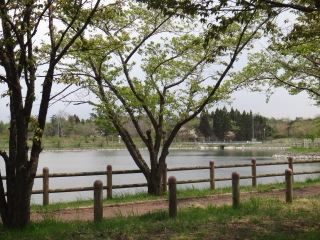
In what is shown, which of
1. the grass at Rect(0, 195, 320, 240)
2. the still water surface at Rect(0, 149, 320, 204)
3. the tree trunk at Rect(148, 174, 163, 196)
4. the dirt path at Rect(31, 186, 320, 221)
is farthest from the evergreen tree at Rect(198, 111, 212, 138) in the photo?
the grass at Rect(0, 195, 320, 240)

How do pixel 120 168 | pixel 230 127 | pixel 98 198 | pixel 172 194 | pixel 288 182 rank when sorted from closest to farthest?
pixel 98 198
pixel 172 194
pixel 288 182
pixel 120 168
pixel 230 127

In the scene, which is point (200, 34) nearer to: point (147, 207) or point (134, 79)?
point (134, 79)

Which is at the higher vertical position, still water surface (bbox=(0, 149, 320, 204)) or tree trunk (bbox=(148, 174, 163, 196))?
tree trunk (bbox=(148, 174, 163, 196))

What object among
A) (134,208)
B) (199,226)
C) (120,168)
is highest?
(199,226)

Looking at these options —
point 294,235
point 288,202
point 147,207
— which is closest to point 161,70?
point 147,207

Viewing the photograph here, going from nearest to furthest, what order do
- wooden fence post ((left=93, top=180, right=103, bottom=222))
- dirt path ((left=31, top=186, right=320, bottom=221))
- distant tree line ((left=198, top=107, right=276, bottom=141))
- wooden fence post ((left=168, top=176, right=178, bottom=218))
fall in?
wooden fence post ((left=93, top=180, right=103, bottom=222)) < wooden fence post ((left=168, top=176, right=178, bottom=218)) < dirt path ((left=31, top=186, right=320, bottom=221)) < distant tree line ((left=198, top=107, right=276, bottom=141))

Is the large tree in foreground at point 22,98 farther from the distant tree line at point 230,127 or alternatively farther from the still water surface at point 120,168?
the distant tree line at point 230,127

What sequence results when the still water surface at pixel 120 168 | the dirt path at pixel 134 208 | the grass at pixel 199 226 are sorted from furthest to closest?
1. the still water surface at pixel 120 168
2. the dirt path at pixel 134 208
3. the grass at pixel 199 226

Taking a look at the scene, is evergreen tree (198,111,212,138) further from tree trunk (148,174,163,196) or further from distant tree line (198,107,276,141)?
tree trunk (148,174,163,196)

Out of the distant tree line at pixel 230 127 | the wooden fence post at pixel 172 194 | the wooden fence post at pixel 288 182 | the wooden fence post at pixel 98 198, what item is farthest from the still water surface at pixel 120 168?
the distant tree line at pixel 230 127

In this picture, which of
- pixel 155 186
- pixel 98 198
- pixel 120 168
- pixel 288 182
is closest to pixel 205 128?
pixel 120 168

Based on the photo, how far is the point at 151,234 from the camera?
653cm

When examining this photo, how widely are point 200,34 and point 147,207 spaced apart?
5384 mm

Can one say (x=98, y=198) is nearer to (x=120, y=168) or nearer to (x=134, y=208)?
(x=134, y=208)
